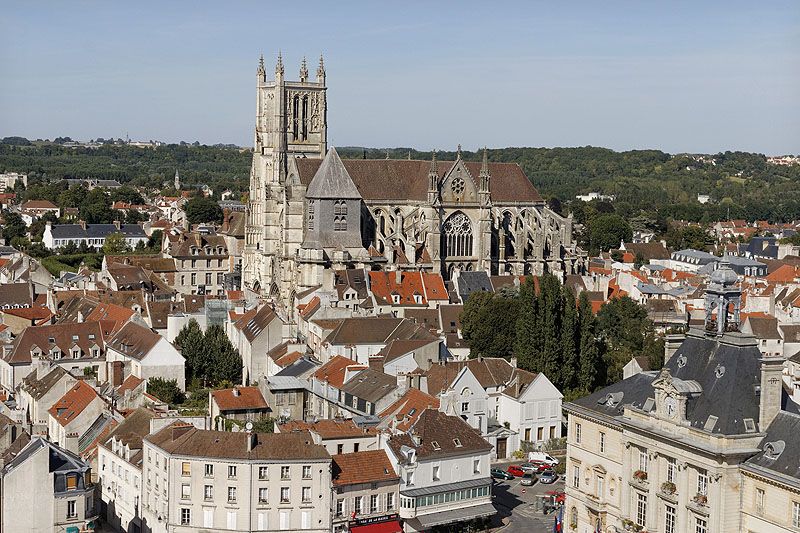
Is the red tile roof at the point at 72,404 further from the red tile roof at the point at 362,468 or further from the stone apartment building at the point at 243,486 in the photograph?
the red tile roof at the point at 362,468

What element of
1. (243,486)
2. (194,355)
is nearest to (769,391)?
(243,486)

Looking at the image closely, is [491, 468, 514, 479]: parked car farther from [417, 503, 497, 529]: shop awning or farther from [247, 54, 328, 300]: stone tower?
[247, 54, 328, 300]: stone tower

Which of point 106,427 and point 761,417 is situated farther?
point 106,427

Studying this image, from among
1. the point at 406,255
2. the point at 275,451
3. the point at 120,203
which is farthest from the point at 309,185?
the point at 120,203

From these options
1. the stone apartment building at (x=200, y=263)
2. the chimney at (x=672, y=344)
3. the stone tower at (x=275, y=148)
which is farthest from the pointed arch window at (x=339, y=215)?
the chimney at (x=672, y=344)

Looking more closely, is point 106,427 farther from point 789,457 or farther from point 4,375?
point 789,457

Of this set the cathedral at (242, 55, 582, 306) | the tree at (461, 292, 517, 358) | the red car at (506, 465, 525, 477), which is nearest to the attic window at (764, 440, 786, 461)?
the red car at (506, 465, 525, 477)
